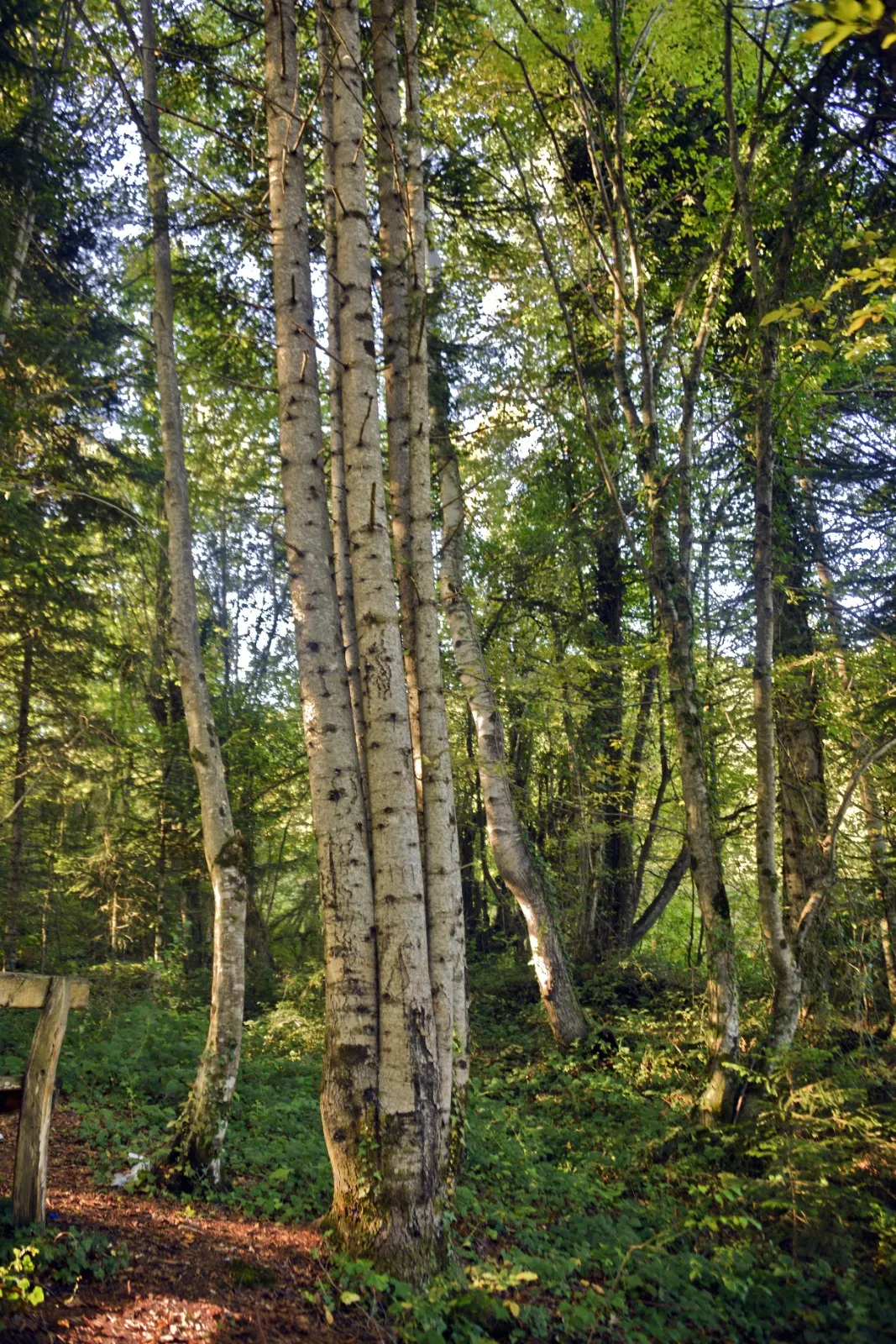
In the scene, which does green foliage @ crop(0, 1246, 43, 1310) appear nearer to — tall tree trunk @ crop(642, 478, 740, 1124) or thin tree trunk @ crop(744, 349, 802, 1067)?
tall tree trunk @ crop(642, 478, 740, 1124)

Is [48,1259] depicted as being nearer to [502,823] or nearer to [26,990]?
[26,990]

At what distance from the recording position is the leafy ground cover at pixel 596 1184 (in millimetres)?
4227

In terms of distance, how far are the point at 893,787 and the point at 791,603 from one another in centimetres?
337

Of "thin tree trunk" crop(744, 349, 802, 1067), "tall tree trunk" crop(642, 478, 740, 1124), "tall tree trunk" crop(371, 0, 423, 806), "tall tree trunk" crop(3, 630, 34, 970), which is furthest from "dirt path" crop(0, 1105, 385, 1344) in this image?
"tall tree trunk" crop(3, 630, 34, 970)

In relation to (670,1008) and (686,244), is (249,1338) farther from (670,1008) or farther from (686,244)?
(686,244)

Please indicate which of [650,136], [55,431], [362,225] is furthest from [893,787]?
[55,431]

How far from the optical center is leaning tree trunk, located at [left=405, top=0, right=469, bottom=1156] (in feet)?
16.8

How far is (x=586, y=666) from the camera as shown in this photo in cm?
1073

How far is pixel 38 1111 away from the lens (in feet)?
13.0

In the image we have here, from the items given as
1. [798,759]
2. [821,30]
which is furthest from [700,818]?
[821,30]

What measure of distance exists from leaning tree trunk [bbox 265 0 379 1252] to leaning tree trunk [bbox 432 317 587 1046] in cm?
462

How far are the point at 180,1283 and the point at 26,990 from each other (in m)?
1.50

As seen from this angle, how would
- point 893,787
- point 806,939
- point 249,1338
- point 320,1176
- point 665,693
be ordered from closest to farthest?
point 249,1338
point 320,1176
point 806,939
point 893,787
point 665,693

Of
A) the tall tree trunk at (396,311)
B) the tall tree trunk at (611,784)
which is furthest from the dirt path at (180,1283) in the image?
the tall tree trunk at (611,784)
